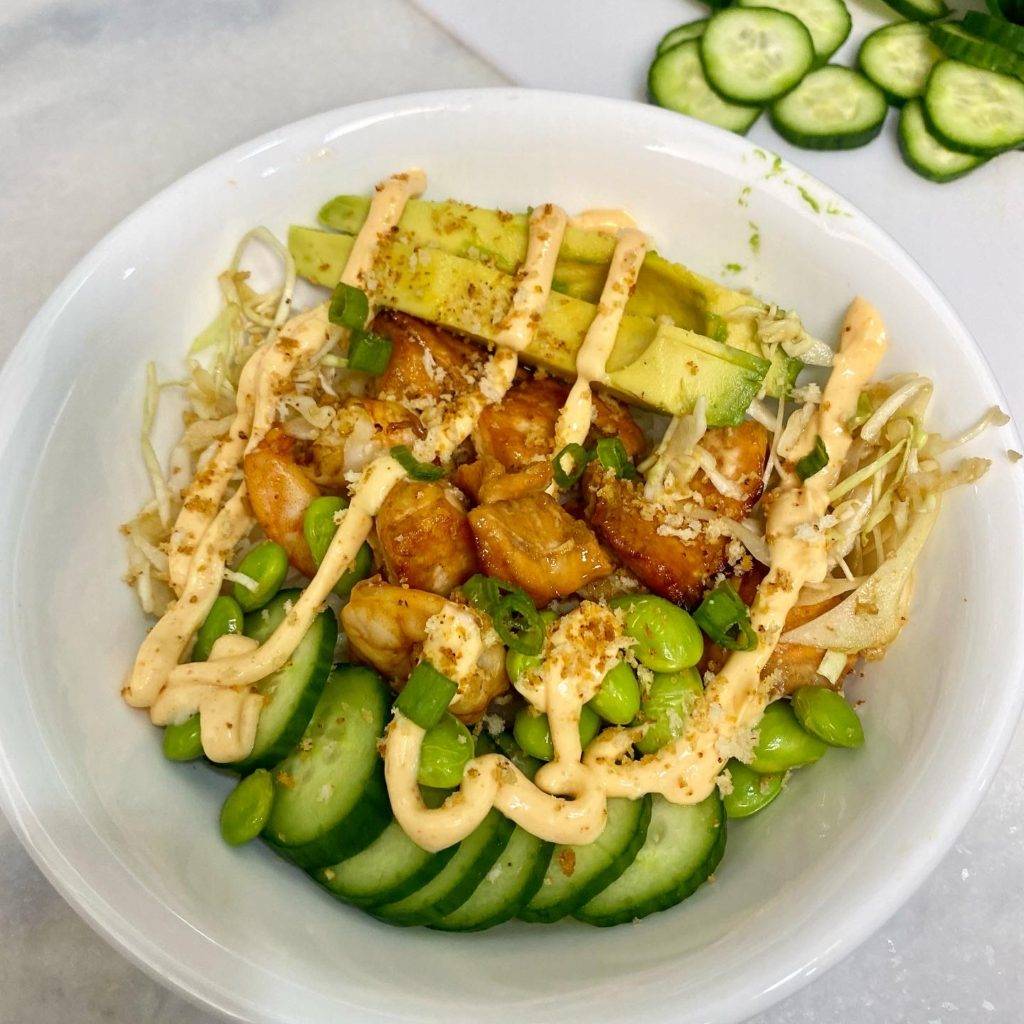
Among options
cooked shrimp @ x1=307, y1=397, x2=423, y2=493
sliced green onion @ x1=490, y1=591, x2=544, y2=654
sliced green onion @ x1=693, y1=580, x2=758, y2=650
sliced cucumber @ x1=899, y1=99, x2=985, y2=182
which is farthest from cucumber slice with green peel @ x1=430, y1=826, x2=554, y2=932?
sliced cucumber @ x1=899, y1=99, x2=985, y2=182

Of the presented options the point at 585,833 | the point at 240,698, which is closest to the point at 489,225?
the point at 240,698

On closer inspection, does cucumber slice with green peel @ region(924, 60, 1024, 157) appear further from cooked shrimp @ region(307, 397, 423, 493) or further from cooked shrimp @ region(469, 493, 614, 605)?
cooked shrimp @ region(307, 397, 423, 493)

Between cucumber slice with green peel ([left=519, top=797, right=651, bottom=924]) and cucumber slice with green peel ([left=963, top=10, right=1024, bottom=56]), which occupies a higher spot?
cucumber slice with green peel ([left=963, top=10, right=1024, bottom=56])

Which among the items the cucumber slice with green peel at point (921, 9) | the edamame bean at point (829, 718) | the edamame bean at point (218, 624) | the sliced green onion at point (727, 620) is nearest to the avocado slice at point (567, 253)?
the sliced green onion at point (727, 620)

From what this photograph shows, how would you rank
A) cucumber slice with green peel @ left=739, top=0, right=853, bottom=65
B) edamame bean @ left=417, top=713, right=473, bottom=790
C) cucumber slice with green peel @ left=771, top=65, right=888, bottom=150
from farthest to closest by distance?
1. cucumber slice with green peel @ left=739, top=0, right=853, bottom=65
2. cucumber slice with green peel @ left=771, top=65, right=888, bottom=150
3. edamame bean @ left=417, top=713, right=473, bottom=790

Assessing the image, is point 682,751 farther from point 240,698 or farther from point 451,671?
point 240,698

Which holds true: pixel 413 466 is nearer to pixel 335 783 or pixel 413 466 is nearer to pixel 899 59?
pixel 335 783
